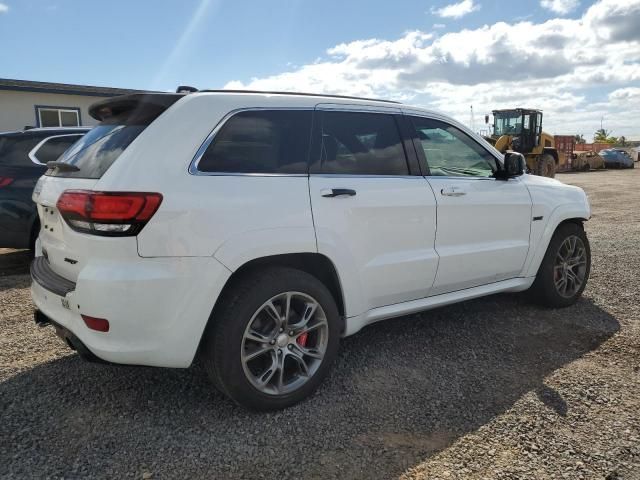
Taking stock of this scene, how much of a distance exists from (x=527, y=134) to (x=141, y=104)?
72.2 ft

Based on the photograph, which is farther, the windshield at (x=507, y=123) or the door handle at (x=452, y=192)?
the windshield at (x=507, y=123)

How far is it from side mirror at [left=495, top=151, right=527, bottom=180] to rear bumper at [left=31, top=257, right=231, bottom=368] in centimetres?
255

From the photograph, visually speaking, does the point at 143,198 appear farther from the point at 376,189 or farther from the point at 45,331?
the point at 45,331

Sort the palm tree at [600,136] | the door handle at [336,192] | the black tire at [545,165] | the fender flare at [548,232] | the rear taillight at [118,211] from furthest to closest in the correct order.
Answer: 1. the palm tree at [600,136]
2. the black tire at [545,165]
3. the fender flare at [548,232]
4. the door handle at [336,192]
5. the rear taillight at [118,211]

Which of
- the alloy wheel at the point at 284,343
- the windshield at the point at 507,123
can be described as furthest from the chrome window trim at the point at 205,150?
the windshield at the point at 507,123

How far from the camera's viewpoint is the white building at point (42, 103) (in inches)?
612

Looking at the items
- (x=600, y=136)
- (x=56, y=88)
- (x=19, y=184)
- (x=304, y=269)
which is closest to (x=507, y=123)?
(x=56, y=88)

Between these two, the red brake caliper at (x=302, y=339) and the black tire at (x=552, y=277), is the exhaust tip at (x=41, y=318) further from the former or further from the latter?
the black tire at (x=552, y=277)

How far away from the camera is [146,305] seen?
2527 mm

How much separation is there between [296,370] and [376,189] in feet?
4.11

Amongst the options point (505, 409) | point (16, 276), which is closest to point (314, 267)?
point (505, 409)

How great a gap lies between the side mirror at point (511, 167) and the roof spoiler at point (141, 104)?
8.57 ft

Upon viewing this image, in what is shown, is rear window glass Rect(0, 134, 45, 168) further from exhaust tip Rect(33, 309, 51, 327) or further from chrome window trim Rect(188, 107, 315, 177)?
chrome window trim Rect(188, 107, 315, 177)

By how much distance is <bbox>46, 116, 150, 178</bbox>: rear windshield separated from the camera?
8.93 feet
